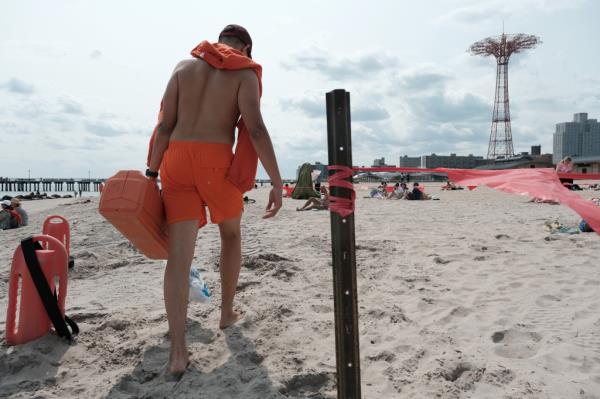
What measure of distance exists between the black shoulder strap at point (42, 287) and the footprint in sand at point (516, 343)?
2.46 meters

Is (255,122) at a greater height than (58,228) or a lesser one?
greater

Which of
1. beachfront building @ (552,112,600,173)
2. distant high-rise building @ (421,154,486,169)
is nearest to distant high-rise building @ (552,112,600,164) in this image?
beachfront building @ (552,112,600,173)

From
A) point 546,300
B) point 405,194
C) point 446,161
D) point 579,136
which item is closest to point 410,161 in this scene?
point 446,161

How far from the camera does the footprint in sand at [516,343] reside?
230 cm

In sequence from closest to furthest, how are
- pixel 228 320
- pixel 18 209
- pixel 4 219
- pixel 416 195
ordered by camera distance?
pixel 228 320 < pixel 4 219 < pixel 18 209 < pixel 416 195

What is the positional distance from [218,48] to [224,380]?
5.54ft

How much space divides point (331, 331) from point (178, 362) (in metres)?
0.95

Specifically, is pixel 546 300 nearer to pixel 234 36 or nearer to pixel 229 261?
pixel 229 261

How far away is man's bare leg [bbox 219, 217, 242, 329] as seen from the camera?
2512mm

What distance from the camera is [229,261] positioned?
261 cm

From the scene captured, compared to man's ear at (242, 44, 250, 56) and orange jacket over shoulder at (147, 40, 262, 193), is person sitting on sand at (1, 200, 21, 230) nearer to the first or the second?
orange jacket over shoulder at (147, 40, 262, 193)

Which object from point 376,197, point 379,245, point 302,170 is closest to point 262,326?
point 379,245

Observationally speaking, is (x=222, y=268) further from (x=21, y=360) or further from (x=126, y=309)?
(x=21, y=360)

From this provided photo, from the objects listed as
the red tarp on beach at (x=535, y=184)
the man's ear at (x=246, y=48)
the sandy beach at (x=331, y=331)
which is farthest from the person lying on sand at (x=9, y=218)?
the red tarp on beach at (x=535, y=184)
